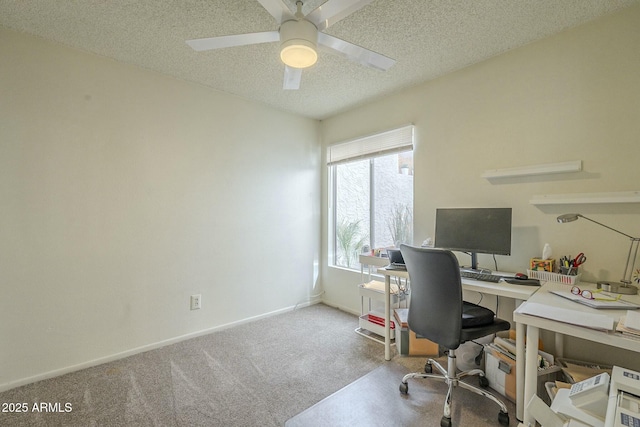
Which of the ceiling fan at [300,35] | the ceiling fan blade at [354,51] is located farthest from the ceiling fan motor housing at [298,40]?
the ceiling fan blade at [354,51]

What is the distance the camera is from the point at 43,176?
202cm

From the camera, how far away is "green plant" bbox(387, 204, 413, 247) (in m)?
2.85

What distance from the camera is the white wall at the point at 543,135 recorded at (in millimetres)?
1732

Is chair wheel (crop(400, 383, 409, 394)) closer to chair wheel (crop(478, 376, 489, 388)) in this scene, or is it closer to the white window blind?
chair wheel (crop(478, 376, 489, 388))

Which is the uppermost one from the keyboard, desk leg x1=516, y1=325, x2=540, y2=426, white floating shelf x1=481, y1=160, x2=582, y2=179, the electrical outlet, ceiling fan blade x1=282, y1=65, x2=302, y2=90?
ceiling fan blade x1=282, y1=65, x2=302, y2=90

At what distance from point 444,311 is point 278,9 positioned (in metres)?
1.81

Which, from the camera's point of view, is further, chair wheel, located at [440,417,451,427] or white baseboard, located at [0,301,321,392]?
white baseboard, located at [0,301,321,392]

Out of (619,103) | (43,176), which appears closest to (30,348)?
(43,176)

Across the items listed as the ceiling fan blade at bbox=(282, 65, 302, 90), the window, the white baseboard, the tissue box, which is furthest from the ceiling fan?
the white baseboard

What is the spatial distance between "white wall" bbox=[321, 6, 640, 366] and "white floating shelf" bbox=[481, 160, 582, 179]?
0.06m

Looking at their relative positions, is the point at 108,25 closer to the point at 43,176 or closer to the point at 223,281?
the point at 43,176

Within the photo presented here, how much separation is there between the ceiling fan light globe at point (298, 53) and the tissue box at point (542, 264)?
6.27 ft

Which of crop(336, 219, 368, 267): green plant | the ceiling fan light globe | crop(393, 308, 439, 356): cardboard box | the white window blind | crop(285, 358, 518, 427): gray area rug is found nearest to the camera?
the ceiling fan light globe

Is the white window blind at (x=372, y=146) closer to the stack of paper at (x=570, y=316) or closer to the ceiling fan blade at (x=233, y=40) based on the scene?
the ceiling fan blade at (x=233, y=40)
